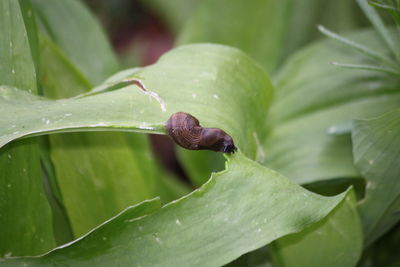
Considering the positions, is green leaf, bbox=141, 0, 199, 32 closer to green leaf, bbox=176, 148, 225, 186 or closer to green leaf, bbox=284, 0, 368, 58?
green leaf, bbox=284, 0, 368, 58

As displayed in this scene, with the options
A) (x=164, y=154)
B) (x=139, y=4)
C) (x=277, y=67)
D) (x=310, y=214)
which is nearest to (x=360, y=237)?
(x=310, y=214)

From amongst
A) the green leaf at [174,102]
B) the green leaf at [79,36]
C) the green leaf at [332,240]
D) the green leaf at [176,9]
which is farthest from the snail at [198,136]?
the green leaf at [176,9]

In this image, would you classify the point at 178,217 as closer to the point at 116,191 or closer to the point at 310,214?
the point at 310,214

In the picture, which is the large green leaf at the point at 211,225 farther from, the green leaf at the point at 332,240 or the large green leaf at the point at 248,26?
the large green leaf at the point at 248,26

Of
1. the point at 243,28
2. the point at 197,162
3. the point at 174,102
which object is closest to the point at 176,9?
the point at 243,28

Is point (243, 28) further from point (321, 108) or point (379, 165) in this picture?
point (379, 165)
